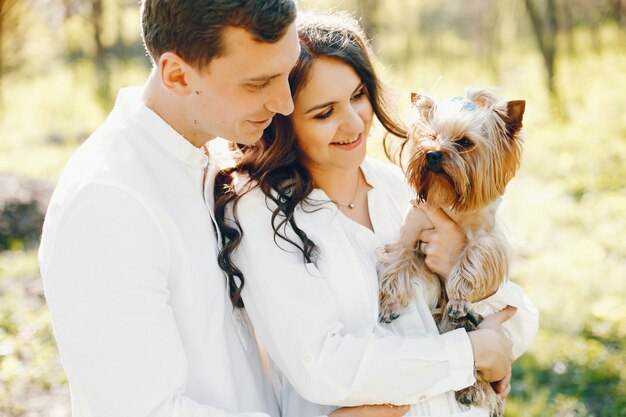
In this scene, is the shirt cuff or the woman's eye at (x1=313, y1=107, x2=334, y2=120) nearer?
the shirt cuff

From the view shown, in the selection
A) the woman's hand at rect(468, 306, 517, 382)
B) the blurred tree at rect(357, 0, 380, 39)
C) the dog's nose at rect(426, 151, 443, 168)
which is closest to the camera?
the woman's hand at rect(468, 306, 517, 382)

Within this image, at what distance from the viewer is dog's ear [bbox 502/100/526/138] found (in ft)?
8.96

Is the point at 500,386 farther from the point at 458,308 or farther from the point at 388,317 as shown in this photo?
the point at 388,317

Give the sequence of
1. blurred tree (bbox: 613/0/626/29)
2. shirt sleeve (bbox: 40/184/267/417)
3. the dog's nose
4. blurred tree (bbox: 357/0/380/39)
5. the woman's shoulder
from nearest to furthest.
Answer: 1. shirt sleeve (bbox: 40/184/267/417)
2. the dog's nose
3. the woman's shoulder
4. blurred tree (bbox: 357/0/380/39)
5. blurred tree (bbox: 613/0/626/29)

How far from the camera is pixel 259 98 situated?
2.42 metres

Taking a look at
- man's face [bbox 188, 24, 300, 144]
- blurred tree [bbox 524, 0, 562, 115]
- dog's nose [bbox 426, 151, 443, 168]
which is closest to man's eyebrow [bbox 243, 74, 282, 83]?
man's face [bbox 188, 24, 300, 144]

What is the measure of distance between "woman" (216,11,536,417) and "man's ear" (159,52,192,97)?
1.58ft

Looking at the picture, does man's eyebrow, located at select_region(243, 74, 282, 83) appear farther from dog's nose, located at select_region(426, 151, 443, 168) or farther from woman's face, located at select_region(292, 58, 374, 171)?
dog's nose, located at select_region(426, 151, 443, 168)

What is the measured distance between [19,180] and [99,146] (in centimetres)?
620

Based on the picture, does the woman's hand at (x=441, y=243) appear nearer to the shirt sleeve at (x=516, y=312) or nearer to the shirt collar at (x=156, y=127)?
the shirt sleeve at (x=516, y=312)

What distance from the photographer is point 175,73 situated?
2.35m

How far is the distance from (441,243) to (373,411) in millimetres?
847

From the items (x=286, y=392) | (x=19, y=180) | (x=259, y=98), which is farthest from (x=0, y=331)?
(x=259, y=98)

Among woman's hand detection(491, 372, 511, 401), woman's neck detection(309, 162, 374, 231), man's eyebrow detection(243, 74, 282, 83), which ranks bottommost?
woman's hand detection(491, 372, 511, 401)
